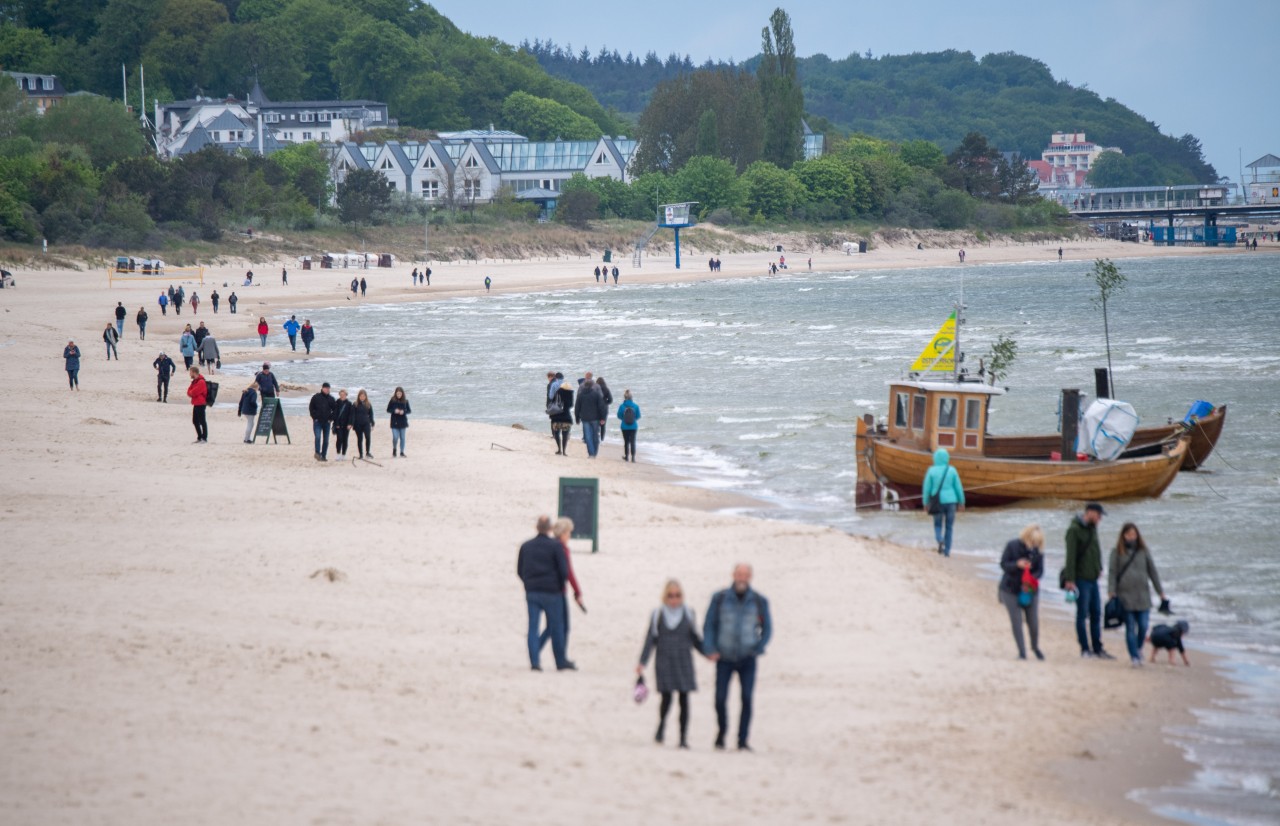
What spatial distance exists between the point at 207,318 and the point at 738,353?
24209 mm

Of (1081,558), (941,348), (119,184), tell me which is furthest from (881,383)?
(119,184)

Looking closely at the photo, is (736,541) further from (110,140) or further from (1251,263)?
(1251,263)

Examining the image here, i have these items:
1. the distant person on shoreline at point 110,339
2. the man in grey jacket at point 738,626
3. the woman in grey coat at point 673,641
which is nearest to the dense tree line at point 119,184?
the distant person on shoreline at point 110,339

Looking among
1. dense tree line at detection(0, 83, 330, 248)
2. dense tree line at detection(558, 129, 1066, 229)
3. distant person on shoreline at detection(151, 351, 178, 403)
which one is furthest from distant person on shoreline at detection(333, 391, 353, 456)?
dense tree line at detection(558, 129, 1066, 229)

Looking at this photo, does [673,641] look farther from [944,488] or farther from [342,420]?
[342,420]

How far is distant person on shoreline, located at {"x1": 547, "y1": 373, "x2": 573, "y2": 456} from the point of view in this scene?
80.7 feet

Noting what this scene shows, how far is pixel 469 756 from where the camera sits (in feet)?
30.3

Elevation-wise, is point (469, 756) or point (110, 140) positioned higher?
point (110, 140)

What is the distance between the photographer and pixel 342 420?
2255 cm

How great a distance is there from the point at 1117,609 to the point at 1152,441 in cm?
1261

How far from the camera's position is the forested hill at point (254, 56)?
171m

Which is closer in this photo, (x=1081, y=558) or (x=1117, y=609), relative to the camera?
(x=1081, y=558)

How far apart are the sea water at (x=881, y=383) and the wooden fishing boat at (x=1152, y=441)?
0.49 meters

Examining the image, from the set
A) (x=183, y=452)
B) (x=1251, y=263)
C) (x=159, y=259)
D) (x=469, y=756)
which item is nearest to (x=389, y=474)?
(x=183, y=452)
